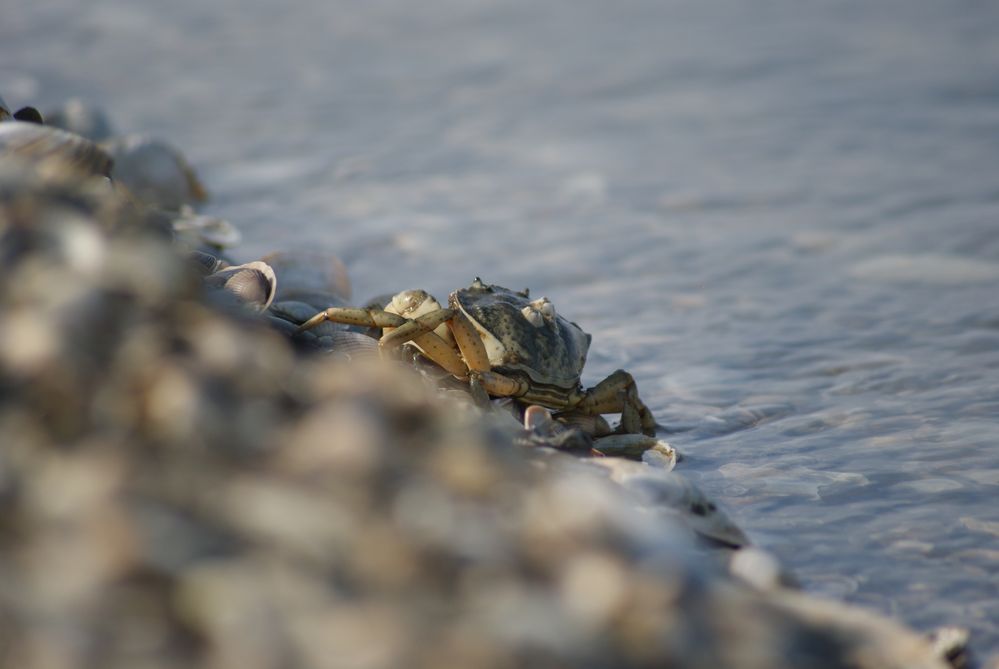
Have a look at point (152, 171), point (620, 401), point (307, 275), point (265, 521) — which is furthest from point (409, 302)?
point (152, 171)

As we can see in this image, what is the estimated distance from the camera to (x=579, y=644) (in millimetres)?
1310

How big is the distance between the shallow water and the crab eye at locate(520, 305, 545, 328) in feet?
2.00

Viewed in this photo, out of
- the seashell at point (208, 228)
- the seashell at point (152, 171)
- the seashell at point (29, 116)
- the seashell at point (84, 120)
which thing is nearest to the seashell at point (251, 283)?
the seashell at point (29, 116)

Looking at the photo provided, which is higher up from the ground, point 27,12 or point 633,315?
point 27,12

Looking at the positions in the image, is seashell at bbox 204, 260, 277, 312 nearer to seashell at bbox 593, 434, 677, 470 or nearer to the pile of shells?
seashell at bbox 593, 434, 677, 470

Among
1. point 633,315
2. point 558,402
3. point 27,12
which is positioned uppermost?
point 27,12

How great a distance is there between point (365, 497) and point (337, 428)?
4.3 inches

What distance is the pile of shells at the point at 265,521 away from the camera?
129 cm

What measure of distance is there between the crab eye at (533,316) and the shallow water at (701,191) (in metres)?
0.61

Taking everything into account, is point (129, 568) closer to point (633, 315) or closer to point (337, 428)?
point (337, 428)

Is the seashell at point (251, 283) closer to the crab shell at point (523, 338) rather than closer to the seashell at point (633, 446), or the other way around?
the crab shell at point (523, 338)

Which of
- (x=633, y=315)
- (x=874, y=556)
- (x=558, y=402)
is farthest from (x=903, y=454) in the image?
(x=633, y=315)

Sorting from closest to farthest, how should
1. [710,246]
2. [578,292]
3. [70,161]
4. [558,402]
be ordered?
[70,161] → [558,402] → [578,292] → [710,246]

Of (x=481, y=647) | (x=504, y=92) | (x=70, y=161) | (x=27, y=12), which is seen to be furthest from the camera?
(x=27, y=12)
